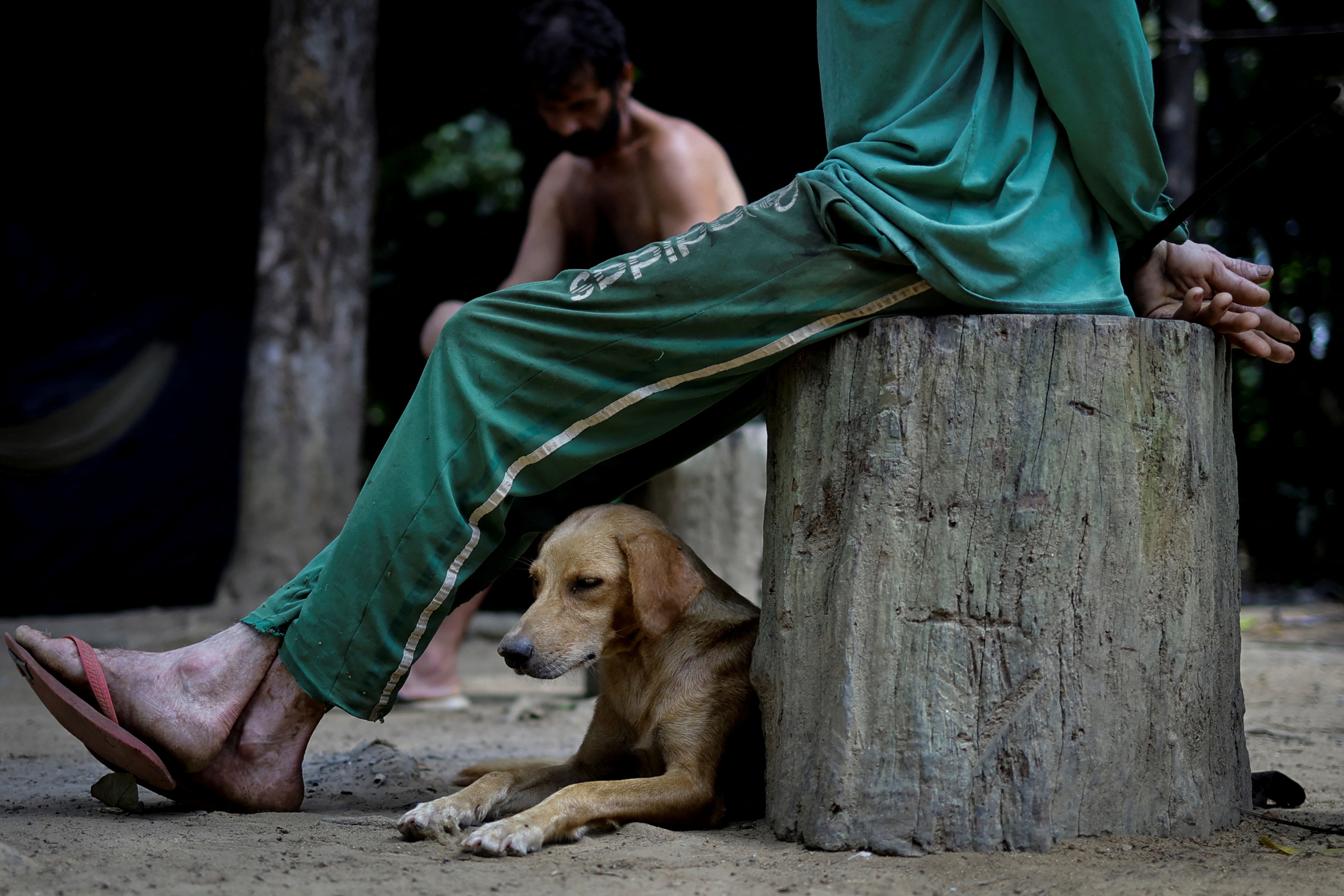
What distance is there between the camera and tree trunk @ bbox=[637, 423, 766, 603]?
17.3ft

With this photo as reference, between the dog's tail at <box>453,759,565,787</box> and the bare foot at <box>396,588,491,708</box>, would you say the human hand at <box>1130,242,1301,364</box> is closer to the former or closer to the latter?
the dog's tail at <box>453,759,565,787</box>

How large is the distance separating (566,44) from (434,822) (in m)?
2.69

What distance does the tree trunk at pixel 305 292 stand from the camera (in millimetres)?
6414

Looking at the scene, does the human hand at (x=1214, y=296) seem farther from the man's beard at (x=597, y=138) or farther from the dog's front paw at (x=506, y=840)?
the man's beard at (x=597, y=138)

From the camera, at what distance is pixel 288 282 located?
21.3 feet

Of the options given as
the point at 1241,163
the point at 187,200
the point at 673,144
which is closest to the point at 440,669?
the point at 673,144

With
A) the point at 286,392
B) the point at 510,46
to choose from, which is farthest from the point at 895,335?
the point at 510,46

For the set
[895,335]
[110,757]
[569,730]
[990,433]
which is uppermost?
[895,335]

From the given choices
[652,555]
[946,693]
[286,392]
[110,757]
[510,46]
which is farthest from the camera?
[510,46]

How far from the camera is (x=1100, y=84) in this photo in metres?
2.30

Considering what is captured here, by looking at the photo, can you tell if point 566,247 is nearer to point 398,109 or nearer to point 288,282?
point 288,282

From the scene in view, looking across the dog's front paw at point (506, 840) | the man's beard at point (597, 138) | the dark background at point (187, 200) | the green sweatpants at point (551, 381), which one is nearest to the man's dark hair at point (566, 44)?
the man's beard at point (597, 138)

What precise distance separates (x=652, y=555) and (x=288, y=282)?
448cm

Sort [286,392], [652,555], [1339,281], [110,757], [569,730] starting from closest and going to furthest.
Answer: [110,757]
[652,555]
[569,730]
[286,392]
[1339,281]
